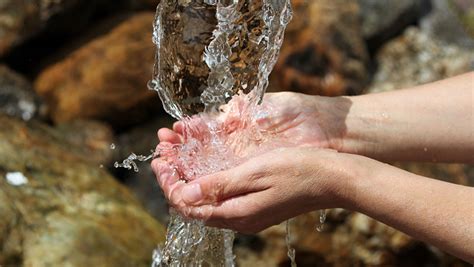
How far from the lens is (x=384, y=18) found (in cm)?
637

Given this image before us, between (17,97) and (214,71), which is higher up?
(17,97)

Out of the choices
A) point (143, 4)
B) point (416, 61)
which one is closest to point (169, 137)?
point (143, 4)

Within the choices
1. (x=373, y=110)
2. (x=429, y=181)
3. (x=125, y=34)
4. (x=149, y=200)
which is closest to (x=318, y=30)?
(x=125, y=34)

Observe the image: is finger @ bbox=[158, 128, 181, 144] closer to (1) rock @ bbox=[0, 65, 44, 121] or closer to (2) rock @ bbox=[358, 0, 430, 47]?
(1) rock @ bbox=[0, 65, 44, 121]

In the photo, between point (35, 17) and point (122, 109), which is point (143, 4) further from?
point (122, 109)

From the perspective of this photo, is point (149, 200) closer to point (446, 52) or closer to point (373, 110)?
point (373, 110)

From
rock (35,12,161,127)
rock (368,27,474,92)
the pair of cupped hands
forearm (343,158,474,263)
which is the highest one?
rock (368,27,474,92)

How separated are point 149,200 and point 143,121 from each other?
758 mm

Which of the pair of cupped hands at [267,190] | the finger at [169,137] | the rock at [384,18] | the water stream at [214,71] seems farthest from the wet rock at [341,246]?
the rock at [384,18]

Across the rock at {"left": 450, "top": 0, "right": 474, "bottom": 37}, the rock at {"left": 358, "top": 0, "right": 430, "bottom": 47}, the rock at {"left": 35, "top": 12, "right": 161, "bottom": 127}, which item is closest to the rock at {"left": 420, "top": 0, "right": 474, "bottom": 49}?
the rock at {"left": 358, "top": 0, "right": 430, "bottom": 47}

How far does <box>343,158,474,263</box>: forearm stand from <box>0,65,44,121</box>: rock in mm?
3530

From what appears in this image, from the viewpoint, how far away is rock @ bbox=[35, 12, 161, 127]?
5160mm

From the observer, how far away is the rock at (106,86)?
5160 mm

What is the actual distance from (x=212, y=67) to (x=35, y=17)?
11.0 feet
